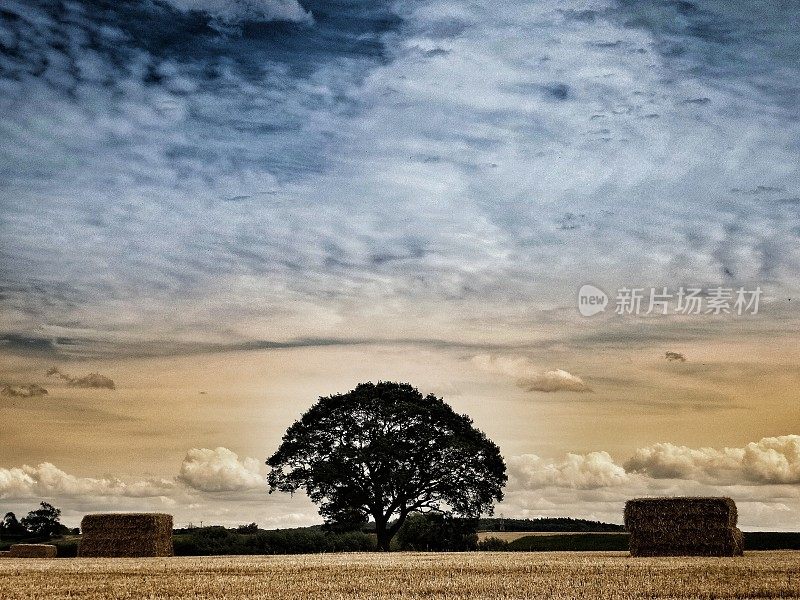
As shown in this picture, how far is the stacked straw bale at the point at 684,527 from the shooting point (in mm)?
29953

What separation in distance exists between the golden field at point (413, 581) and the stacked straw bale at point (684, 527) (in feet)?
36.3

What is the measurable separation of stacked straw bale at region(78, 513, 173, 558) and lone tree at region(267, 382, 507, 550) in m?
8.40

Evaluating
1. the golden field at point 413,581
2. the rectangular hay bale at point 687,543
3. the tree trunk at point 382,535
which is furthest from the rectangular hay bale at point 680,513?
the tree trunk at point 382,535

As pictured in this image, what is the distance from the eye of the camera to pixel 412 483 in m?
42.3

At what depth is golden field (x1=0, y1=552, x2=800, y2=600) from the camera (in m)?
13.1

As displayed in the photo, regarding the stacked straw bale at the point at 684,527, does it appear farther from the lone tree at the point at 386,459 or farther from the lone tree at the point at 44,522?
the lone tree at the point at 44,522

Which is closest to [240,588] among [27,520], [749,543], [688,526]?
[688,526]

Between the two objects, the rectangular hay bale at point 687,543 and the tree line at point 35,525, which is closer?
the rectangular hay bale at point 687,543

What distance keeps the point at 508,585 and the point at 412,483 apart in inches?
1117

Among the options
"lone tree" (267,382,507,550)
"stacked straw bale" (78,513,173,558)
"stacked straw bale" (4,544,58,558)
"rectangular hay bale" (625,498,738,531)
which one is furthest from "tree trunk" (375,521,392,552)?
"stacked straw bale" (4,544,58,558)

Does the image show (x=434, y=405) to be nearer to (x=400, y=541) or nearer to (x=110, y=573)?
(x=400, y=541)

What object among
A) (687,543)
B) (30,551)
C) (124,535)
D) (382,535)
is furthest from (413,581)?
(382,535)

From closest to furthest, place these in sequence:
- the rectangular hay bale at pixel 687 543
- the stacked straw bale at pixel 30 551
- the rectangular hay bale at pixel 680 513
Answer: the rectangular hay bale at pixel 687 543 < the rectangular hay bale at pixel 680 513 < the stacked straw bale at pixel 30 551

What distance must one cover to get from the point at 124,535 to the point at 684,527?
68.9 ft
